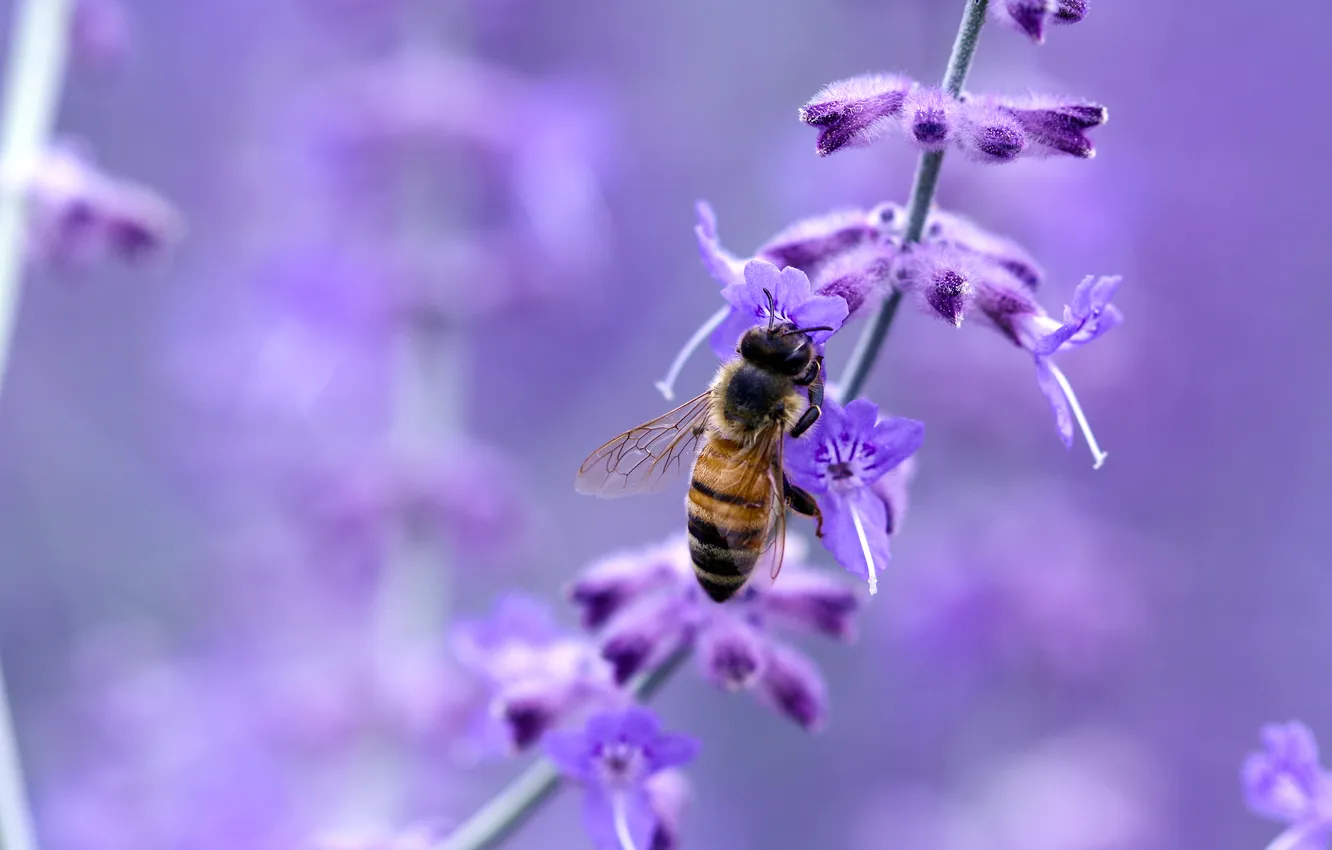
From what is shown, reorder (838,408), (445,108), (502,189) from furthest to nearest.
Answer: (502,189)
(445,108)
(838,408)

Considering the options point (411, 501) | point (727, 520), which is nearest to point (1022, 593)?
point (411, 501)

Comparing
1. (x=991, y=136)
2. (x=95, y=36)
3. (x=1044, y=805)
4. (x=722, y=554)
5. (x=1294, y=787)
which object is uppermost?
(x=95, y=36)

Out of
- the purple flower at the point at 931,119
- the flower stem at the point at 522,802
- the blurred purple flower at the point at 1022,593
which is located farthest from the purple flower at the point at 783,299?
the blurred purple flower at the point at 1022,593

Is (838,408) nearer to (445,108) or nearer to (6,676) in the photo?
(445,108)

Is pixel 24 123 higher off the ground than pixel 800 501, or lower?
higher

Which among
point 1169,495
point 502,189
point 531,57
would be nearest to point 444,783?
point 502,189

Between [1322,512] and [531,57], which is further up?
[531,57]

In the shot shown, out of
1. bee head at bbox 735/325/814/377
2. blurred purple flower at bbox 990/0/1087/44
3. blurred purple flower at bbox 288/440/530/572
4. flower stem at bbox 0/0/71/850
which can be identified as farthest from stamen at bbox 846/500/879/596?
blurred purple flower at bbox 288/440/530/572

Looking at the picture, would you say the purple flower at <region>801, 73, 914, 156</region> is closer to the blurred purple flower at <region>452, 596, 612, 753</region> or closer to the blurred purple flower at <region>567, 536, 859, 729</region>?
the blurred purple flower at <region>567, 536, 859, 729</region>

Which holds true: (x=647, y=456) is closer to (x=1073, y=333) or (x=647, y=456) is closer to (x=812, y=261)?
(x=812, y=261)
